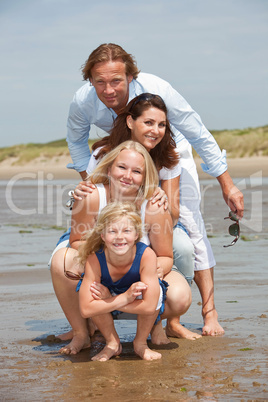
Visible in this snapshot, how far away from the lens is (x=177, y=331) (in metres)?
4.33

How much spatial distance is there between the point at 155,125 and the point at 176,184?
0.46 meters

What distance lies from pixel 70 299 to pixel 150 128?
1.20m

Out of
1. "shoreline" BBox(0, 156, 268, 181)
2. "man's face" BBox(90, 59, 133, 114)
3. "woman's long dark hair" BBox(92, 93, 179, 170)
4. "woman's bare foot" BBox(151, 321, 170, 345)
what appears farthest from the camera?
"shoreline" BBox(0, 156, 268, 181)

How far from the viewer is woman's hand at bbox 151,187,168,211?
402 centimetres

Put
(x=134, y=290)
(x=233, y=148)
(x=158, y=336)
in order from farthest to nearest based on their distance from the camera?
(x=233, y=148)
(x=158, y=336)
(x=134, y=290)

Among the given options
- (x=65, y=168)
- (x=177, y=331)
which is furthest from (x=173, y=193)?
(x=65, y=168)

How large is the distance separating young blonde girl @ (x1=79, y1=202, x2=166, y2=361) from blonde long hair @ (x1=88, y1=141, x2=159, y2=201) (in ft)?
0.62

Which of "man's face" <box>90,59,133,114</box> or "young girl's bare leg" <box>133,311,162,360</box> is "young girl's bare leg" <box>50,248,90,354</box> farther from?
"man's face" <box>90,59,133,114</box>

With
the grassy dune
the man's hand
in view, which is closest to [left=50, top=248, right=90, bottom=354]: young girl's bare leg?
the man's hand

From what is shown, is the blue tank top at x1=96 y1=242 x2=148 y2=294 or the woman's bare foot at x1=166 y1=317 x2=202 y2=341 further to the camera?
the woman's bare foot at x1=166 y1=317 x2=202 y2=341

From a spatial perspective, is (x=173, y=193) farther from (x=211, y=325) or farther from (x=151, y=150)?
(x=211, y=325)

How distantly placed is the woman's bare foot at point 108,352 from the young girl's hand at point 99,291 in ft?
1.07

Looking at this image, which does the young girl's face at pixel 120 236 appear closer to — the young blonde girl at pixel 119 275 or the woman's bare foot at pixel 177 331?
the young blonde girl at pixel 119 275

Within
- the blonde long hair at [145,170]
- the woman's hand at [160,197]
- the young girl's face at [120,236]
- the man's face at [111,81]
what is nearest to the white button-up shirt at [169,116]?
the man's face at [111,81]
